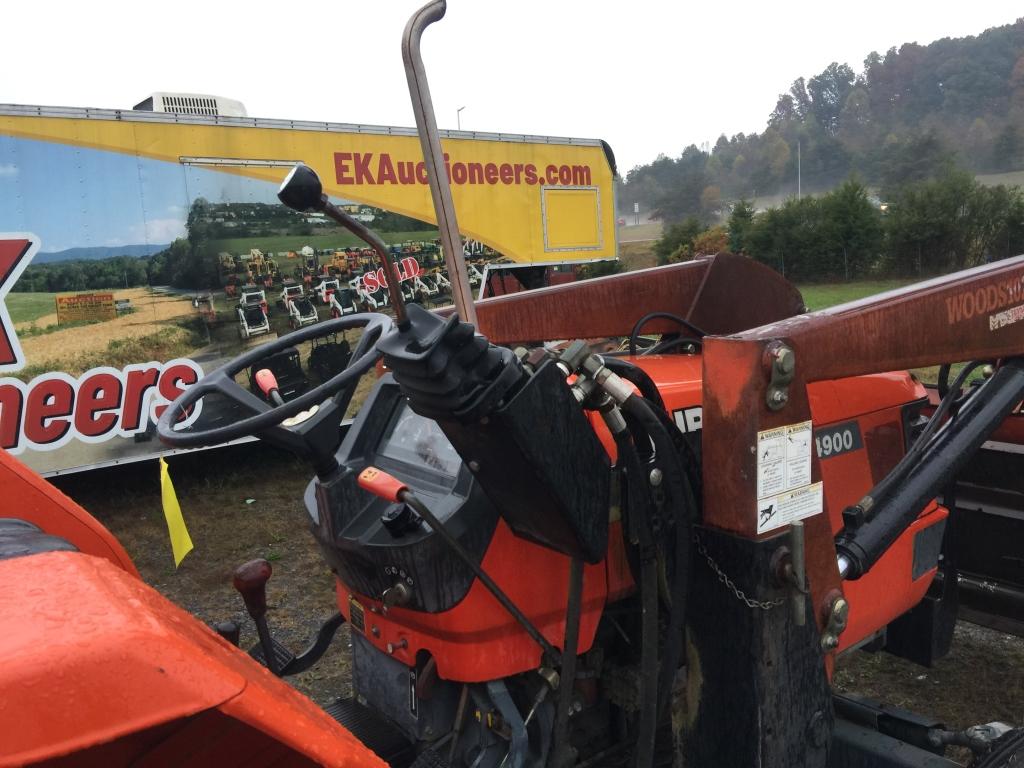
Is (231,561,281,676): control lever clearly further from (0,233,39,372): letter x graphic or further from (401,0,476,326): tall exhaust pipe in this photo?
(0,233,39,372): letter x graphic

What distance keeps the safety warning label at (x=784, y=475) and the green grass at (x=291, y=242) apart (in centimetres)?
593

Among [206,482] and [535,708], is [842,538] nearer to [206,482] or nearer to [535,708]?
[535,708]

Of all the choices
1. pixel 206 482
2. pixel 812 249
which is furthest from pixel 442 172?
pixel 812 249

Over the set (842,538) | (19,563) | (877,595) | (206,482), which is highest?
(19,563)

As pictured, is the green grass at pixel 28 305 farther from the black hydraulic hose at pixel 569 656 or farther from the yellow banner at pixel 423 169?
the black hydraulic hose at pixel 569 656

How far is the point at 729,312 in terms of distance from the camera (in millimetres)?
3252

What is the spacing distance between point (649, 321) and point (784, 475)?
1.54 m

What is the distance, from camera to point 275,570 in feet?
17.0

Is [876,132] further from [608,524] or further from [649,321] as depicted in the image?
[608,524]

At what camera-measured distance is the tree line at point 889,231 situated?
79.8 ft

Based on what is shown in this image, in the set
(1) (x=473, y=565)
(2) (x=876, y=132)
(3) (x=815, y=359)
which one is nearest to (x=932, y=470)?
(3) (x=815, y=359)

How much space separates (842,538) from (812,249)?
27431mm

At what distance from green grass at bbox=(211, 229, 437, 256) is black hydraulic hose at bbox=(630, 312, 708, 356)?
4557 millimetres

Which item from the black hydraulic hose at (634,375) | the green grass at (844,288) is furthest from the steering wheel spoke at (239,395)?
the green grass at (844,288)
